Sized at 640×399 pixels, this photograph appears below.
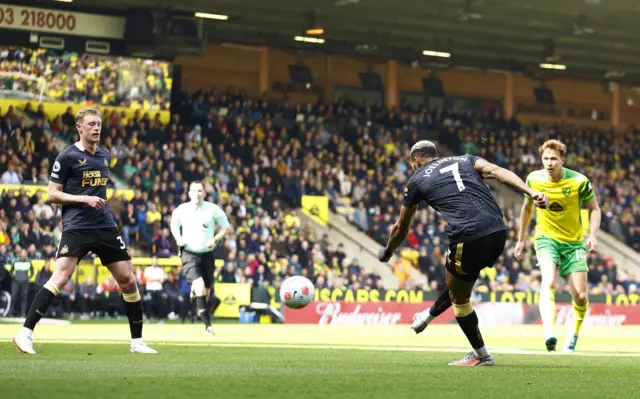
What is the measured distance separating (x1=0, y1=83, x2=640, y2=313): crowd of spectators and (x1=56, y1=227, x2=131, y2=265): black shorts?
1630 cm

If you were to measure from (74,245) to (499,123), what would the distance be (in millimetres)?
38322

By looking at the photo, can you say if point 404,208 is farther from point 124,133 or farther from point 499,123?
point 499,123

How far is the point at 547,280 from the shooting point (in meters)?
13.5

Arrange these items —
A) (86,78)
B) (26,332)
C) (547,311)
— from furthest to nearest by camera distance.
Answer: (86,78)
(547,311)
(26,332)

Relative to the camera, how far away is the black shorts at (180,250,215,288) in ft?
59.2

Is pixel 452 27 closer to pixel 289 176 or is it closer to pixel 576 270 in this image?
pixel 289 176

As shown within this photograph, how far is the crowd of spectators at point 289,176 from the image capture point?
31250mm

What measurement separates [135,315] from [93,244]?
0.98 metres

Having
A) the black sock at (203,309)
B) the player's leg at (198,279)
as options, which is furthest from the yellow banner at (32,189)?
the black sock at (203,309)

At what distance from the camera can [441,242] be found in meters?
37.4

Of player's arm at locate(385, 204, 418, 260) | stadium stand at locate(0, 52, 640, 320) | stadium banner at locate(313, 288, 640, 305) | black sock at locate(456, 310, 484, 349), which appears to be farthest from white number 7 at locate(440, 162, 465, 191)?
stadium banner at locate(313, 288, 640, 305)

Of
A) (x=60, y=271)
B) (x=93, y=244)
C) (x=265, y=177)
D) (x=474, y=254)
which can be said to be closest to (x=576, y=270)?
(x=474, y=254)

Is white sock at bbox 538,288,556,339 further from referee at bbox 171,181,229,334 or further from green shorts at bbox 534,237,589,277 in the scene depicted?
referee at bbox 171,181,229,334

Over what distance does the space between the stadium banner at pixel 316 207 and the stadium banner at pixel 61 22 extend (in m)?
8.25
